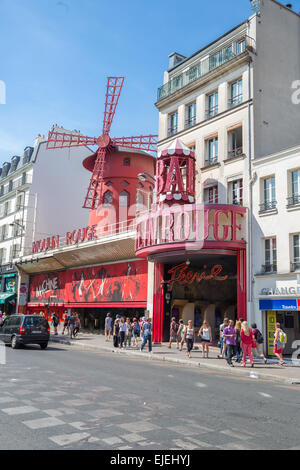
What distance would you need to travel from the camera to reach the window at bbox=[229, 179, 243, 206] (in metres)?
18.9

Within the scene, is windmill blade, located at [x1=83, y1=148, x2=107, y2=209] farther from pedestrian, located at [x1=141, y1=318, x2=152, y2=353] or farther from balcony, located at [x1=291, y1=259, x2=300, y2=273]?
balcony, located at [x1=291, y1=259, x2=300, y2=273]

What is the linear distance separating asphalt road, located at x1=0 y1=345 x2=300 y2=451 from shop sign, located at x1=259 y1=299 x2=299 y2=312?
538 centimetres

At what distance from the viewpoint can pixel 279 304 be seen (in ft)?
53.5

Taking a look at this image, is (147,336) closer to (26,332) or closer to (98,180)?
(26,332)

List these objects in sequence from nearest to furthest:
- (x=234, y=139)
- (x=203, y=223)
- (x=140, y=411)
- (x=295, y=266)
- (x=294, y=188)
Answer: (x=140, y=411) < (x=295, y=266) < (x=294, y=188) < (x=203, y=223) < (x=234, y=139)

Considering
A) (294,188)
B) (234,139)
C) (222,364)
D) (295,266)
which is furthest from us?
(234,139)

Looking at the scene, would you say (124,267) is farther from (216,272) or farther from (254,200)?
(254,200)

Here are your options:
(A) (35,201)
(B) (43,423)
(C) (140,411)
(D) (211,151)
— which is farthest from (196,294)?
(A) (35,201)

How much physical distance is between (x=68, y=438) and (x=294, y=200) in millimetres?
13641

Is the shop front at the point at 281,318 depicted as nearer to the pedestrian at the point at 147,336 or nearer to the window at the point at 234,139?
the pedestrian at the point at 147,336

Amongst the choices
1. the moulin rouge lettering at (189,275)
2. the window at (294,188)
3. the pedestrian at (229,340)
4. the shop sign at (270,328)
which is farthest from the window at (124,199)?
the pedestrian at (229,340)

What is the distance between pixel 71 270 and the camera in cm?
3158

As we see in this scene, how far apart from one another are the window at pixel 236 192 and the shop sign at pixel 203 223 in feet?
3.04

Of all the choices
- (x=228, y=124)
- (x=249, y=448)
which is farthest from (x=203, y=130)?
(x=249, y=448)
